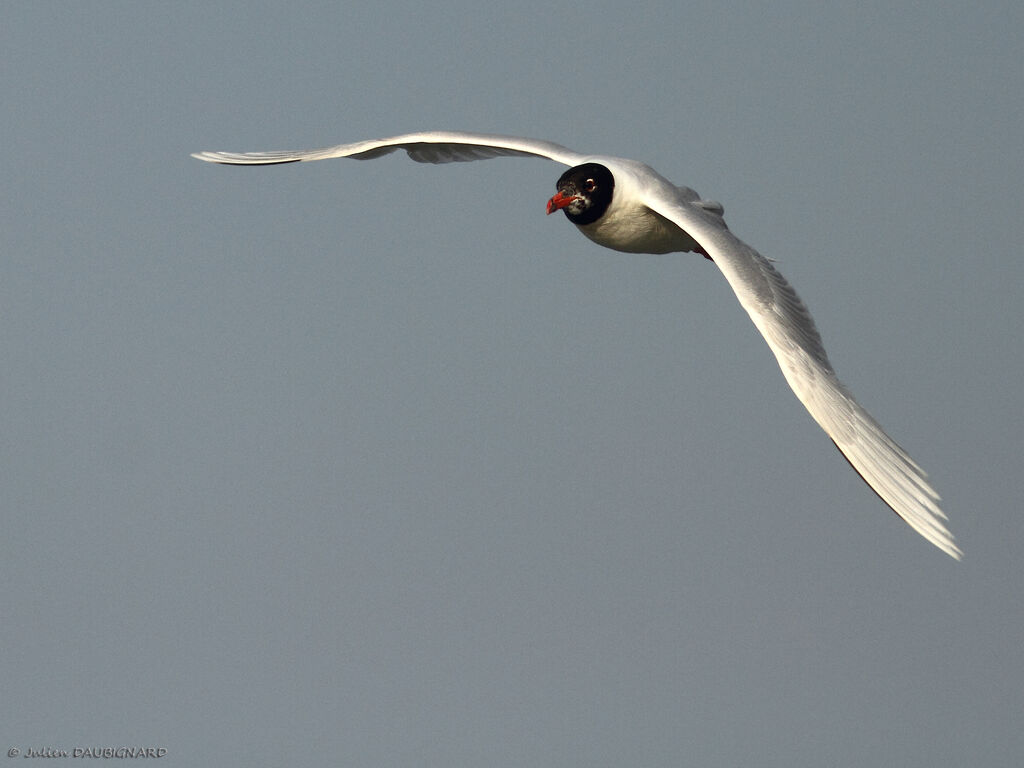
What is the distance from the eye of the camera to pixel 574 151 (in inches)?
609

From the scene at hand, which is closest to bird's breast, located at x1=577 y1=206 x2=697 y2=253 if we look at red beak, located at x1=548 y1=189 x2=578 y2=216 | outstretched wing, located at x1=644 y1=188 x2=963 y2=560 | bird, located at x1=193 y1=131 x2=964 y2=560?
bird, located at x1=193 y1=131 x2=964 y2=560

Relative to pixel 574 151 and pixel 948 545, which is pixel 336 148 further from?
pixel 948 545

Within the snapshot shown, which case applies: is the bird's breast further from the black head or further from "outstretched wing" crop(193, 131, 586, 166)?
"outstretched wing" crop(193, 131, 586, 166)

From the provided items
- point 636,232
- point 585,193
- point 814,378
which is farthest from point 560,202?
point 814,378

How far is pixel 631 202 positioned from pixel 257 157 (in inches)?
213

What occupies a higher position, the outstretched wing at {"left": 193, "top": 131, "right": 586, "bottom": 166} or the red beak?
the outstretched wing at {"left": 193, "top": 131, "right": 586, "bottom": 166}

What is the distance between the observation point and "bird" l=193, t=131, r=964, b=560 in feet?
34.0

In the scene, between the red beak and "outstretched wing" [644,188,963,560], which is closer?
"outstretched wing" [644,188,963,560]

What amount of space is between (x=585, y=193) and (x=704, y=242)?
6.63 ft

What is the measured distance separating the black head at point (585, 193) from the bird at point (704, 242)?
0.03 feet

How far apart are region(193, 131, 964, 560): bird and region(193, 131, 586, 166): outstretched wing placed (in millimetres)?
12

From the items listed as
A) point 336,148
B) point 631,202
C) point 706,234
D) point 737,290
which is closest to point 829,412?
point 737,290

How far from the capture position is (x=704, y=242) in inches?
488

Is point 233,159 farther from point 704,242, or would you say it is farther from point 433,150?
point 704,242
